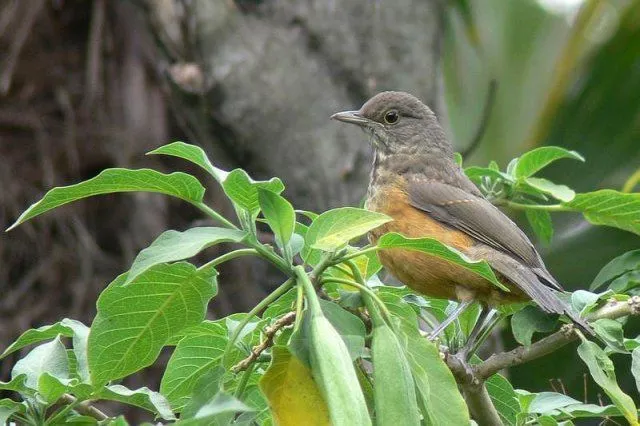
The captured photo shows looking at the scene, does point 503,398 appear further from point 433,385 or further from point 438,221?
point 438,221

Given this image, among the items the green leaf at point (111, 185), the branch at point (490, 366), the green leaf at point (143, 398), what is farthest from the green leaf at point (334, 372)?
the branch at point (490, 366)

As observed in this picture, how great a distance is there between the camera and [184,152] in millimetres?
2082

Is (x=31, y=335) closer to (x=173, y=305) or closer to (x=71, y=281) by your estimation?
(x=173, y=305)

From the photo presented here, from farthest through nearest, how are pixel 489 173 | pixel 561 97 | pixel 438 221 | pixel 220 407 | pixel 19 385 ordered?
pixel 561 97
pixel 438 221
pixel 489 173
pixel 19 385
pixel 220 407

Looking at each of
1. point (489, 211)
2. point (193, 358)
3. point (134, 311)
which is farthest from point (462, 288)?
point (134, 311)

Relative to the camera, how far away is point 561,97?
818cm

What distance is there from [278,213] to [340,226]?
123 mm

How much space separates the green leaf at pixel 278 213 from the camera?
6.50 feet

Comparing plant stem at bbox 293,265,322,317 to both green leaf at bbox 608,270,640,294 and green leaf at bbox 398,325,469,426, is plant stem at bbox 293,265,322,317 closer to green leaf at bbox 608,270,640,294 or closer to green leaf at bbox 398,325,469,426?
green leaf at bbox 398,325,469,426

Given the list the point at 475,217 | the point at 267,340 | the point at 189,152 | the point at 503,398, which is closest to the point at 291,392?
the point at 267,340

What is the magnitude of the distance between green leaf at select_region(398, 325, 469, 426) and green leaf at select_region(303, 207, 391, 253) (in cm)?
21

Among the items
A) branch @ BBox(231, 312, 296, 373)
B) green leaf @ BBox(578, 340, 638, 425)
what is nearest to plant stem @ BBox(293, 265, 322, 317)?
branch @ BBox(231, 312, 296, 373)

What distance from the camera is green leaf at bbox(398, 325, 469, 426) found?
1.91 metres

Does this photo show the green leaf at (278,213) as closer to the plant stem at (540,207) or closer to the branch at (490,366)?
the branch at (490,366)
